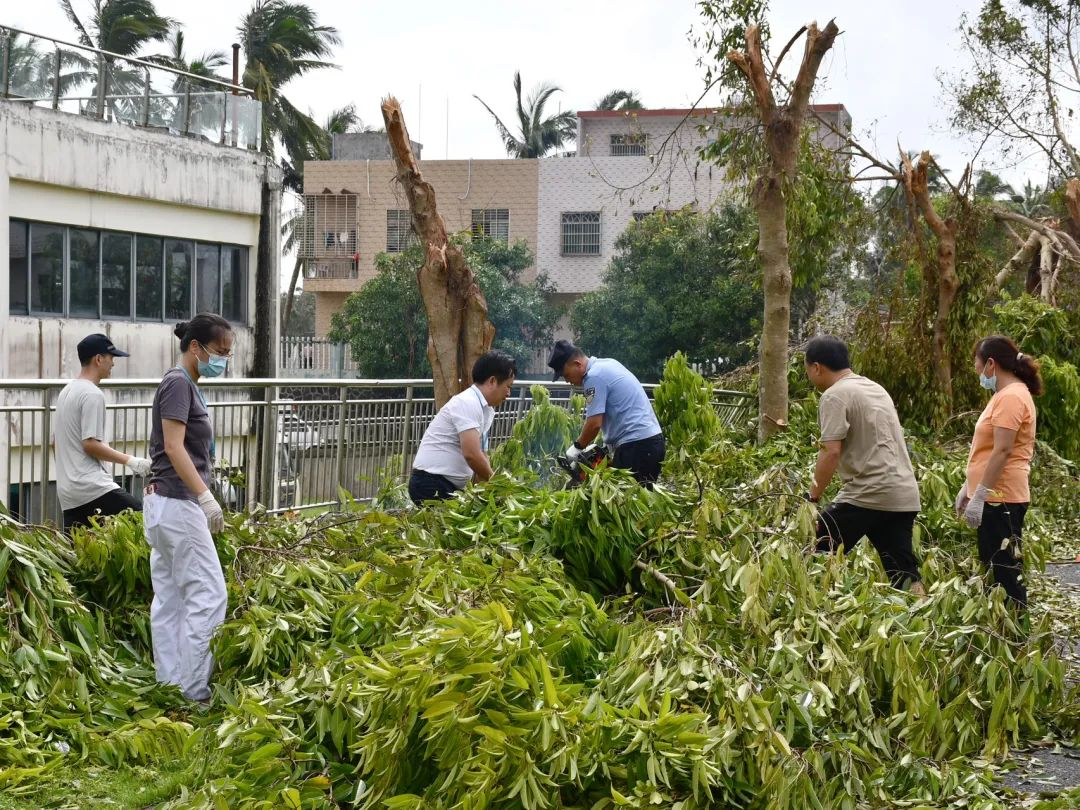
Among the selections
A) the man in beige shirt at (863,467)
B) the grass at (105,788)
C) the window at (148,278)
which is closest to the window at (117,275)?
the window at (148,278)

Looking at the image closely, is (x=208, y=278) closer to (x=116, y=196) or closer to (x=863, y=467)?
(x=116, y=196)

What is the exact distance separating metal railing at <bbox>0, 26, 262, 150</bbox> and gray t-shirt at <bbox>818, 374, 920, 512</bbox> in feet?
52.6

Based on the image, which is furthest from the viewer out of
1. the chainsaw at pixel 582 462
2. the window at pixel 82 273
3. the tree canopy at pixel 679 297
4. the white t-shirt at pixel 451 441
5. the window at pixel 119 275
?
the tree canopy at pixel 679 297


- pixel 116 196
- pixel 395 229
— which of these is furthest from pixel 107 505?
pixel 395 229

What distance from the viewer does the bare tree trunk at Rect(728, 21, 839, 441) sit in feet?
42.5

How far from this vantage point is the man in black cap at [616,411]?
335 inches

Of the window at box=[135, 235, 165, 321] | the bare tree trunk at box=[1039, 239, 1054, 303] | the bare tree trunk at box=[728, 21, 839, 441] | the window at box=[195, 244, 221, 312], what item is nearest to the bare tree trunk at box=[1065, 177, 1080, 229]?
the bare tree trunk at box=[1039, 239, 1054, 303]

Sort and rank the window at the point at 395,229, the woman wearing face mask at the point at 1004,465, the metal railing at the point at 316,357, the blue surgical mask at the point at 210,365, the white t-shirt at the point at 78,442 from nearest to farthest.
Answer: the blue surgical mask at the point at 210,365, the woman wearing face mask at the point at 1004,465, the white t-shirt at the point at 78,442, the metal railing at the point at 316,357, the window at the point at 395,229

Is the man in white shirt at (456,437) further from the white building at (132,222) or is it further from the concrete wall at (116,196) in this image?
the concrete wall at (116,196)

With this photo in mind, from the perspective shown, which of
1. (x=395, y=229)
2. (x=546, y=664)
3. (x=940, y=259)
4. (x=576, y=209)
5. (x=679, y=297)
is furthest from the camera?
(x=395, y=229)

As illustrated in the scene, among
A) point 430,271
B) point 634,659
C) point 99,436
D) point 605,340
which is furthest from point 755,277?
point 605,340

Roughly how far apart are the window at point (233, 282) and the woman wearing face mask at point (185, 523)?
1797cm

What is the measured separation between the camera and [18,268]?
63.7 ft

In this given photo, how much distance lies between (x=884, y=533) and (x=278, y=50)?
39.8 metres
